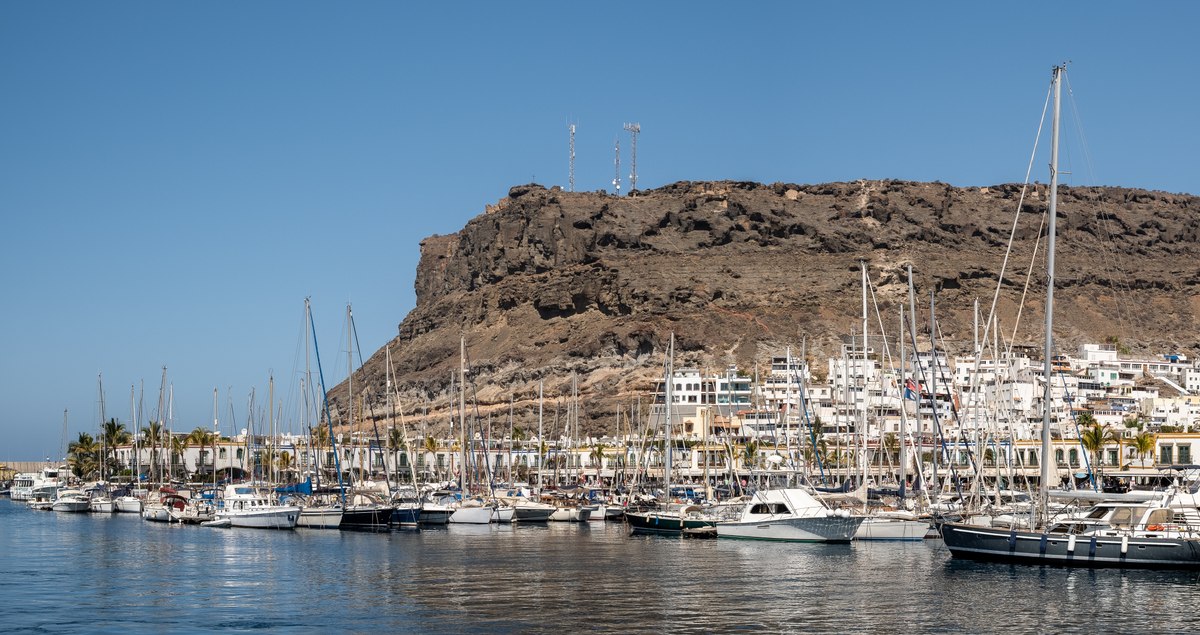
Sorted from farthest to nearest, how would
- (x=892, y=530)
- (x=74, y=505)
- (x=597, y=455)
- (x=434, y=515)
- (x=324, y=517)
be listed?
(x=597, y=455)
(x=74, y=505)
(x=434, y=515)
(x=324, y=517)
(x=892, y=530)

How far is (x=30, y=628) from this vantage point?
38.0 metres

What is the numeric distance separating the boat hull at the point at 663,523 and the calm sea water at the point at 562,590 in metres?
4.37

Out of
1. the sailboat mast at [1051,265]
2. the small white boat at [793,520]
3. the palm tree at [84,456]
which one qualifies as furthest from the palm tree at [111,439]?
the sailboat mast at [1051,265]

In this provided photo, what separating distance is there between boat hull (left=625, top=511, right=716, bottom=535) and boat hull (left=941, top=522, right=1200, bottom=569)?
72.1 ft

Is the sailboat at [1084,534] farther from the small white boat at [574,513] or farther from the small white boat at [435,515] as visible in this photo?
the small white boat at [574,513]

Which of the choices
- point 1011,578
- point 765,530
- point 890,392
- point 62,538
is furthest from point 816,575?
point 890,392

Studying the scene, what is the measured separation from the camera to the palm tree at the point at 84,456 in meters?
144

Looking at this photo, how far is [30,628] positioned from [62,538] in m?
39.5

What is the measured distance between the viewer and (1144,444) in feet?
379

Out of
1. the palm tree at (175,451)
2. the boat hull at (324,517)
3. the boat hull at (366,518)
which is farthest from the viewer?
the palm tree at (175,451)

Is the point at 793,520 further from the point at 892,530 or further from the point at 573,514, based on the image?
the point at 573,514

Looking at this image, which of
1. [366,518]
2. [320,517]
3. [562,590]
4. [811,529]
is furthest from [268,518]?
[562,590]

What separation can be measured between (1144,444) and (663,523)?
5731 cm

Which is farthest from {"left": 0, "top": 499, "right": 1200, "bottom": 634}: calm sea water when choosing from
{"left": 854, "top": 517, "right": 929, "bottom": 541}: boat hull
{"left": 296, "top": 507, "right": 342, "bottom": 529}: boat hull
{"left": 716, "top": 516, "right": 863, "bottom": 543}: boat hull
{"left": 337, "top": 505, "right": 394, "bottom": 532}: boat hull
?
{"left": 296, "top": 507, "right": 342, "bottom": 529}: boat hull
